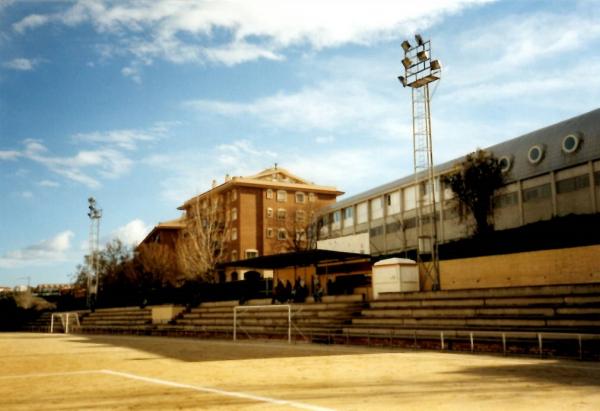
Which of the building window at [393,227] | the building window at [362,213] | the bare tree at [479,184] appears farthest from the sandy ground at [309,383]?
the building window at [362,213]

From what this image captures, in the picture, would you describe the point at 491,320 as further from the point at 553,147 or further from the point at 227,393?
the point at 553,147

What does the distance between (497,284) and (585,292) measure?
17.4ft

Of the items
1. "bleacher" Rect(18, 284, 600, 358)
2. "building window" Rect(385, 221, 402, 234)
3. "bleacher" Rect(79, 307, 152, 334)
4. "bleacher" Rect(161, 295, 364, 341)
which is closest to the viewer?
"bleacher" Rect(18, 284, 600, 358)

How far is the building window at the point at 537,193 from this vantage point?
41.2 m

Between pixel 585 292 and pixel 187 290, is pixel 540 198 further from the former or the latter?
pixel 187 290

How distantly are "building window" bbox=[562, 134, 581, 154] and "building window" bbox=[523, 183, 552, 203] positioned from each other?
301 centimetres

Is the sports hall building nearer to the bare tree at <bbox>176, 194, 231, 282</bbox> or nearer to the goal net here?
the bare tree at <bbox>176, 194, 231, 282</bbox>

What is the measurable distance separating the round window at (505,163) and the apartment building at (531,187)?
0.26 feet

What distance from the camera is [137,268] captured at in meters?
64.9

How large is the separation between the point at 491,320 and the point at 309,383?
1012 centimetres

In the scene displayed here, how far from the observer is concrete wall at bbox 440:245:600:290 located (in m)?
21.0

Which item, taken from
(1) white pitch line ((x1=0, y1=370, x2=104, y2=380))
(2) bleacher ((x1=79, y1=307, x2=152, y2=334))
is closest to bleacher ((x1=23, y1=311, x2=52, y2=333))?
(2) bleacher ((x1=79, y1=307, x2=152, y2=334))

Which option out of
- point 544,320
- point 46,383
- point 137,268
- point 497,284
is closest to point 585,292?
point 544,320

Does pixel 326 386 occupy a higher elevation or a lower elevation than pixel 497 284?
lower
